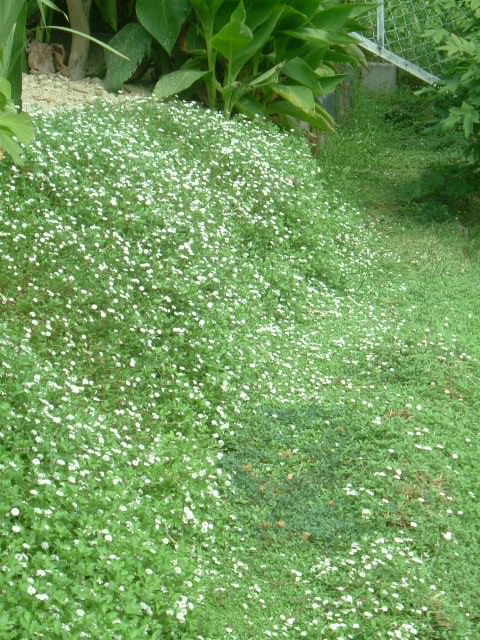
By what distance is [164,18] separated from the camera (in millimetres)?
8000

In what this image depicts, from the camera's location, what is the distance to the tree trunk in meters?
8.21

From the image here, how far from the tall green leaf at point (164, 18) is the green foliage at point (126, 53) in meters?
0.20

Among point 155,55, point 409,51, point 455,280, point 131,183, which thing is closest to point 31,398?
point 131,183

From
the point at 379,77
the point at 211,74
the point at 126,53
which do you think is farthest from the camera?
the point at 379,77

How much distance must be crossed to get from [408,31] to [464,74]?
376 centimetres

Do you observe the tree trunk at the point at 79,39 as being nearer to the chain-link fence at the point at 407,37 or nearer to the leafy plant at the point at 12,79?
the chain-link fence at the point at 407,37

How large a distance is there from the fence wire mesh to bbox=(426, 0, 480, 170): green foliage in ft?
8.85

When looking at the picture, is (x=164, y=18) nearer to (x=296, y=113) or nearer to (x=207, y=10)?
(x=207, y=10)

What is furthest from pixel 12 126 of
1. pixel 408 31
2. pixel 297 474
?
pixel 408 31

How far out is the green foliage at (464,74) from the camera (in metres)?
7.42

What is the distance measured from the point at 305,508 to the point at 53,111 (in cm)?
348

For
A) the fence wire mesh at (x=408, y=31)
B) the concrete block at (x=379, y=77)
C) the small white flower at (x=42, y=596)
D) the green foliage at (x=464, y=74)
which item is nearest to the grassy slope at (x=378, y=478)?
the small white flower at (x=42, y=596)

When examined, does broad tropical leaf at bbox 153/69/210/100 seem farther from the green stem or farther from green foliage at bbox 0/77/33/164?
green foliage at bbox 0/77/33/164

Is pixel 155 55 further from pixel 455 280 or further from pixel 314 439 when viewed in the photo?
pixel 314 439
